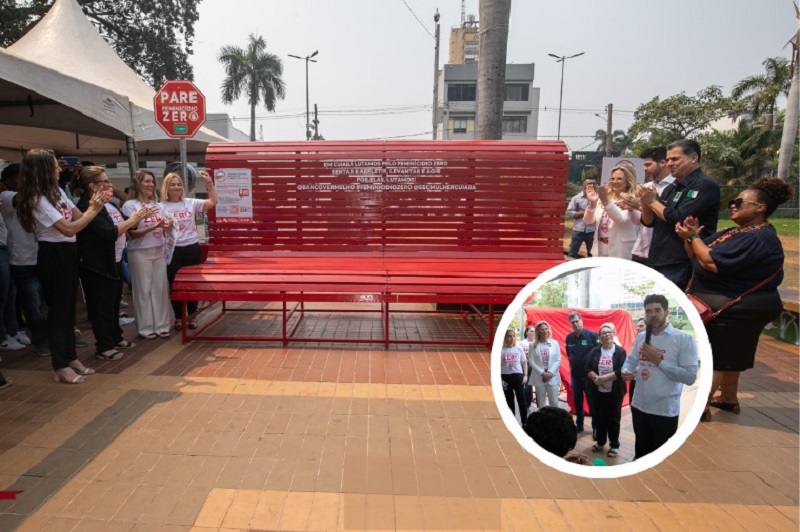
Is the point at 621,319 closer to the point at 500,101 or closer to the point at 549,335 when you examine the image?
the point at 549,335

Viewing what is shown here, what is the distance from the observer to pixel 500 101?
664 cm

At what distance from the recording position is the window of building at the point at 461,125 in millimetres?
53469

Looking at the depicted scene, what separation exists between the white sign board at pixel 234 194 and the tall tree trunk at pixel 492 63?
322 centimetres

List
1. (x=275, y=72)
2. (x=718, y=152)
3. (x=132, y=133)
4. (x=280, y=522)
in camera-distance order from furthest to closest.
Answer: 1. (x=275, y=72)
2. (x=718, y=152)
3. (x=132, y=133)
4. (x=280, y=522)

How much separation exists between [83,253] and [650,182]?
4.83 m

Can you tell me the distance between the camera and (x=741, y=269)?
3109 mm

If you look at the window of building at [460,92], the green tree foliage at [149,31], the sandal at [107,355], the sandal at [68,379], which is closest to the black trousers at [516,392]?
the sandal at [68,379]

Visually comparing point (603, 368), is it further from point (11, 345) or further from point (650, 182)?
point (11, 345)

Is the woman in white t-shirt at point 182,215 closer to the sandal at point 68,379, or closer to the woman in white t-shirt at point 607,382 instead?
the sandal at point 68,379

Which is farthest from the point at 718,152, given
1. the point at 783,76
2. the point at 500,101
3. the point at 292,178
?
the point at 292,178

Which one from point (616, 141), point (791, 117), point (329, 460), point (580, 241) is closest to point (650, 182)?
point (329, 460)

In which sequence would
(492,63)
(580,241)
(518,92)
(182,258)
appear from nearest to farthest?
(182,258) < (492,63) < (580,241) < (518,92)

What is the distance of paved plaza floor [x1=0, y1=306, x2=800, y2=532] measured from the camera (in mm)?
2387

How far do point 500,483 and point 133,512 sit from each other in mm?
1841
